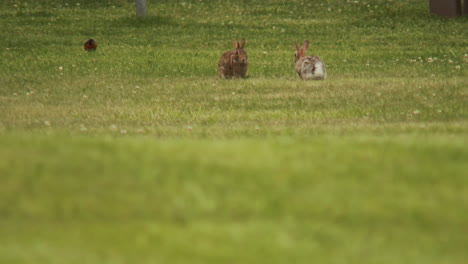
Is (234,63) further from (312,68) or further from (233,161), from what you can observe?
(233,161)

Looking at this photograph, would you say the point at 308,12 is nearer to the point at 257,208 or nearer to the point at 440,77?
the point at 440,77

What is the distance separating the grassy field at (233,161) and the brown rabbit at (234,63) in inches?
12.0

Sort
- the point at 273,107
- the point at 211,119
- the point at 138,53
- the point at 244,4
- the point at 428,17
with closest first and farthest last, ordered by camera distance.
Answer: the point at 211,119, the point at 273,107, the point at 138,53, the point at 428,17, the point at 244,4

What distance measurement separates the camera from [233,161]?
346 inches

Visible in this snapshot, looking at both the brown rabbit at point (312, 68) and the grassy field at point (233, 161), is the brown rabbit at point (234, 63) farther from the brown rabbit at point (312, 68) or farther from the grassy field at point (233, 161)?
the brown rabbit at point (312, 68)

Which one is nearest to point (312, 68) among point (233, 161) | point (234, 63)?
point (234, 63)

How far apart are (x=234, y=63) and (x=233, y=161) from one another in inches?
369

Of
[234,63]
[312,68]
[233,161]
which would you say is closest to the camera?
[233,161]

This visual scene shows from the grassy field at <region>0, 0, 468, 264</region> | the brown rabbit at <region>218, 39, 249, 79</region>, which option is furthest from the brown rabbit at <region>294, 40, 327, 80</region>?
the brown rabbit at <region>218, 39, 249, 79</region>

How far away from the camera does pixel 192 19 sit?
96.2 feet

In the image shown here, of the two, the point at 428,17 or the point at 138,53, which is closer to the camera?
the point at 138,53

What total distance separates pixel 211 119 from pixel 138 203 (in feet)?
18.5

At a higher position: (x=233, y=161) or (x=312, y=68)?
(x=233, y=161)

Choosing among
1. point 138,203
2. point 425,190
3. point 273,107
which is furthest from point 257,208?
point 273,107
